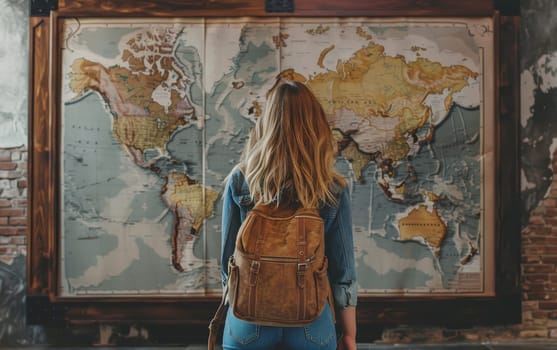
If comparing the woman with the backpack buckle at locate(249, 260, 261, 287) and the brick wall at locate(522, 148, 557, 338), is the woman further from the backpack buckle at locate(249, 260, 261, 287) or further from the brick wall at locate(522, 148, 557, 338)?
the brick wall at locate(522, 148, 557, 338)

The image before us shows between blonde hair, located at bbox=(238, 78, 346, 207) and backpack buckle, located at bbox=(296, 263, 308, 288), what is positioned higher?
blonde hair, located at bbox=(238, 78, 346, 207)

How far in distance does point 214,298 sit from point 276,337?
2.30 metres

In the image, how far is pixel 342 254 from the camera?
66.7 inches

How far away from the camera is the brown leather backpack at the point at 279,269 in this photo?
1.54 meters

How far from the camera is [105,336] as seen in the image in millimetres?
3791

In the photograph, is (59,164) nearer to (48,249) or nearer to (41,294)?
(48,249)

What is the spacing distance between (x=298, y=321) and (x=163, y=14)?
2934mm

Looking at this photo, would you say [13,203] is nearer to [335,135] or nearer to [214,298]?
[214,298]

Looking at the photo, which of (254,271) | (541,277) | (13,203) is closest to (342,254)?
(254,271)

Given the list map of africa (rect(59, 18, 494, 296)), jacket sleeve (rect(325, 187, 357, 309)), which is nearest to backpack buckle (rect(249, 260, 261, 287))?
jacket sleeve (rect(325, 187, 357, 309))

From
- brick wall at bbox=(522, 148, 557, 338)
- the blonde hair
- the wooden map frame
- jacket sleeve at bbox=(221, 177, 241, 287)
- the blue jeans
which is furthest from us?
brick wall at bbox=(522, 148, 557, 338)

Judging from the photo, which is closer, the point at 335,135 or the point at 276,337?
the point at 276,337

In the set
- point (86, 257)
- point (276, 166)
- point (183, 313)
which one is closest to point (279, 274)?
point (276, 166)

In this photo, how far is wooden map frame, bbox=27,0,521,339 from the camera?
12.2 feet
